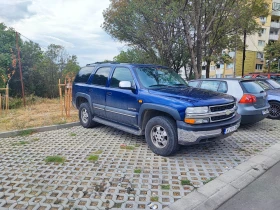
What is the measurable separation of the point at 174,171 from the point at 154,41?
471 inches

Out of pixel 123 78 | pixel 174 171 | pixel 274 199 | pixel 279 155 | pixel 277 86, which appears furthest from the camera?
pixel 277 86

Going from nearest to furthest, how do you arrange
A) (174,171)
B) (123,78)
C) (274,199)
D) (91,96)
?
(274,199)
(174,171)
(123,78)
(91,96)

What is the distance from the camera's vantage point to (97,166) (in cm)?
360

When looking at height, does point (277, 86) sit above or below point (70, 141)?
above

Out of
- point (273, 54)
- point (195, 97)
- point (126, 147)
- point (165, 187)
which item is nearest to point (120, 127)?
point (126, 147)

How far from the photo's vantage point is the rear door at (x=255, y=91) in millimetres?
5676

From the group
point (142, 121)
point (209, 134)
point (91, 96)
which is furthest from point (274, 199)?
point (91, 96)

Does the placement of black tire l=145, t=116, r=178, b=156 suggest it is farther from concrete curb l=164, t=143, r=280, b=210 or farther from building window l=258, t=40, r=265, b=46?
building window l=258, t=40, r=265, b=46

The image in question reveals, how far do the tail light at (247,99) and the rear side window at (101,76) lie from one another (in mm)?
3574

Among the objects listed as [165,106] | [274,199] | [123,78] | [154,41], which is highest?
[154,41]

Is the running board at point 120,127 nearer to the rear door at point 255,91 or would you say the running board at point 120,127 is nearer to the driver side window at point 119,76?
the driver side window at point 119,76

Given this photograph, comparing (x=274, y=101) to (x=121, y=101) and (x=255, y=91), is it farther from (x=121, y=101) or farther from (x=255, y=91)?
(x=121, y=101)

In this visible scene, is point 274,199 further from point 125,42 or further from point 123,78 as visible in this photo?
point 125,42

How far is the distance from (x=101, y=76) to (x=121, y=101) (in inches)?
46.9
